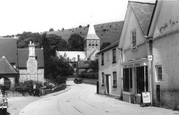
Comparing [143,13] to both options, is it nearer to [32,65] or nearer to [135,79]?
[135,79]

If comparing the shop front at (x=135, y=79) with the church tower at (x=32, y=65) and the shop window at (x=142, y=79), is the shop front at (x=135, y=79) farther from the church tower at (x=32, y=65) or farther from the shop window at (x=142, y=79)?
the church tower at (x=32, y=65)

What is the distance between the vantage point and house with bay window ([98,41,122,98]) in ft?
78.6

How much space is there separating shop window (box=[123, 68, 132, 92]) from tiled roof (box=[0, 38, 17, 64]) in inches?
1260

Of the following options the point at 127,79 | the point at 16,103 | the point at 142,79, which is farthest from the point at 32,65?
the point at 142,79

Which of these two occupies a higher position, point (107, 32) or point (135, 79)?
point (107, 32)

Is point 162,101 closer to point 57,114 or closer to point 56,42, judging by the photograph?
point 57,114

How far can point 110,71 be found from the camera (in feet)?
86.7

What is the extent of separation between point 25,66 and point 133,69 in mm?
34282

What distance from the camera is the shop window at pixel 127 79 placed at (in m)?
19.8

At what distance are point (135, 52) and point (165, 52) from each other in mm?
4915

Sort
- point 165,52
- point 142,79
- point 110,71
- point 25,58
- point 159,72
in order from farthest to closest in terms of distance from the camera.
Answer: point 25,58 < point 110,71 < point 142,79 < point 159,72 < point 165,52

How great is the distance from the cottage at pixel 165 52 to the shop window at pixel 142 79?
1007 mm

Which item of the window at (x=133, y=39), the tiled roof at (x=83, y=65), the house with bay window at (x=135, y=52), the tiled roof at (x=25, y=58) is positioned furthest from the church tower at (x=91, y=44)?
the window at (x=133, y=39)

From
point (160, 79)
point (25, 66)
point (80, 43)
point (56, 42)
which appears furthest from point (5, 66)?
point (80, 43)
